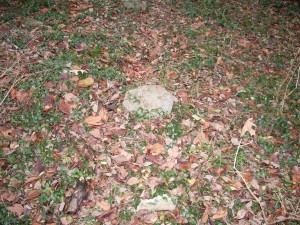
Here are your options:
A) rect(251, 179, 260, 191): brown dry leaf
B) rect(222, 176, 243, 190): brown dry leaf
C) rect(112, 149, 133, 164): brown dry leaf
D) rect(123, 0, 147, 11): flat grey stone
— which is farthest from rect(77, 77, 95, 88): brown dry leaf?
rect(251, 179, 260, 191): brown dry leaf

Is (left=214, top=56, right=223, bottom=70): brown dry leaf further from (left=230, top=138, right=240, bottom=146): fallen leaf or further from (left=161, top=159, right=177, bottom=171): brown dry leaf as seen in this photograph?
Answer: (left=161, top=159, right=177, bottom=171): brown dry leaf

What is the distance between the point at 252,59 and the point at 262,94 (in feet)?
4.01

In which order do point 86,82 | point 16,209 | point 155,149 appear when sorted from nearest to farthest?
point 16,209 → point 155,149 → point 86,82

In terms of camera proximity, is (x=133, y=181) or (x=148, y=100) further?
(x=148, y=100)

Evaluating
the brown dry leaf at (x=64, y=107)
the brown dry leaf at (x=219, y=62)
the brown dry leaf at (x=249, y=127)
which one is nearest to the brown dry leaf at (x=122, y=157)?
the brown dry leaf at (x=64, y=107)

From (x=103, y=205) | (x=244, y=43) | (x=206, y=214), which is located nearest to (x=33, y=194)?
(x=103, y=205)

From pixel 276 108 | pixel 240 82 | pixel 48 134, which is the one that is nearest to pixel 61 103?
pixel 48 134

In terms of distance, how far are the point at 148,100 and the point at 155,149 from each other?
0.91m

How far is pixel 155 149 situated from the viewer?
4.10 metres

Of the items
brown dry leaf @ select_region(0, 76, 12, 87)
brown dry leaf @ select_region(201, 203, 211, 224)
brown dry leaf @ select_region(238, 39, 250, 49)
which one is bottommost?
brown dry leaf @ select_region(201, 203, 211, 224)

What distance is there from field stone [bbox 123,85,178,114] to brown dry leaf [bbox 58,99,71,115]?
97cm

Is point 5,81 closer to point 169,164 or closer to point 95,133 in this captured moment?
point 95,133

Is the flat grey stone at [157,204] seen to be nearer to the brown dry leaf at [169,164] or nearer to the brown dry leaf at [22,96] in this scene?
the brown dry leaf at [169,164]

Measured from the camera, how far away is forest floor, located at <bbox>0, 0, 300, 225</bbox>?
139 inches
